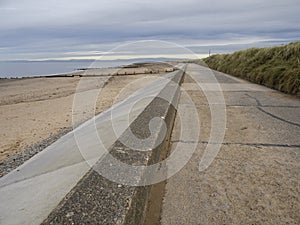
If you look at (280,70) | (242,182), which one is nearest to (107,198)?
(242,182)

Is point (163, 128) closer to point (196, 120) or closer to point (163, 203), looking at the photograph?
point (196, 120)

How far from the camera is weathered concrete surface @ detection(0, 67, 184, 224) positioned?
2141mm

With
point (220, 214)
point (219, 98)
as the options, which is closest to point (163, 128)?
point (220, 214)

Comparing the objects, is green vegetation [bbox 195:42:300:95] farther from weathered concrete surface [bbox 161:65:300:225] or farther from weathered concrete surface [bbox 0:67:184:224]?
weathered concrete surface [bbox 0:67:184:224]

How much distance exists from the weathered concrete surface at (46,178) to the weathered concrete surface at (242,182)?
0.91 meters

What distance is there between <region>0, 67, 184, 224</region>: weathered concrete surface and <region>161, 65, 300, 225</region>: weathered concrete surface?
913mm

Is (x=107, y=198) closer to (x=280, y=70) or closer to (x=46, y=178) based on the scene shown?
(x=46, y=178)

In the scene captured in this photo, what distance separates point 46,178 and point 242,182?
6.65 feet

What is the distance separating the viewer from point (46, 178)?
287 centimetres

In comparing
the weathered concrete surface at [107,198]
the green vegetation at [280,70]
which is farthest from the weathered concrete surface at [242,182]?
the green vegetation at [280,70]

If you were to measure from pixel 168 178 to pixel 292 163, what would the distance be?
144 cm

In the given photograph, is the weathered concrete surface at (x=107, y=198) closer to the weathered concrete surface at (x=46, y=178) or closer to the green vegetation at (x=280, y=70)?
the weathered concrete surface at (x=46, y=178)

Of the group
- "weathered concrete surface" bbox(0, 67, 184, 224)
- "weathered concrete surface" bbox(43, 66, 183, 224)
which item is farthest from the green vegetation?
"weathered concrete surface" bbox(43, 66, 183, 224)

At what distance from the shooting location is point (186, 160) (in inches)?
131
